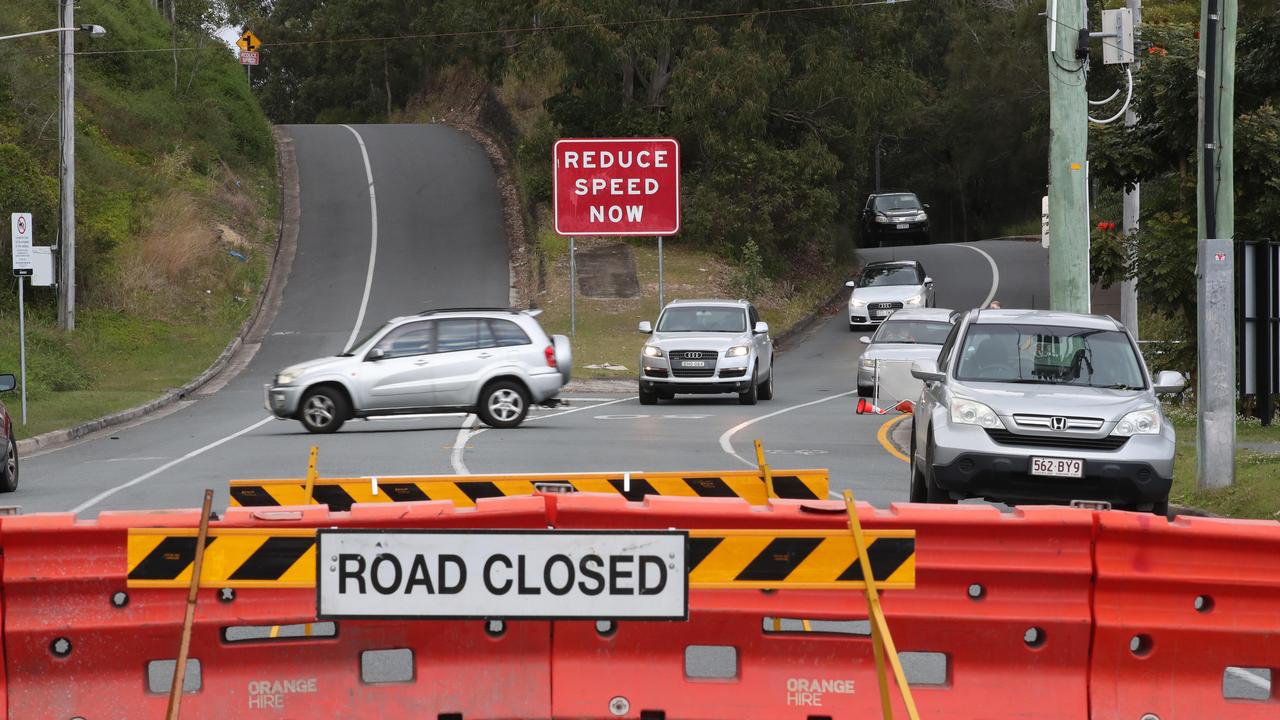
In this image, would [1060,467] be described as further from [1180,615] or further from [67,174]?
[67,174]

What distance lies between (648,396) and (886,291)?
1506 centimetres

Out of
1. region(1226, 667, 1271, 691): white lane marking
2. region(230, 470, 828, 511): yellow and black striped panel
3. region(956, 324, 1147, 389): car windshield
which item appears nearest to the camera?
region(1226, 667, 1271, 691): white lane marking

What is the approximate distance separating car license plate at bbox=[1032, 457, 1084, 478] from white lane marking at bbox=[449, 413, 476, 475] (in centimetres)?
639

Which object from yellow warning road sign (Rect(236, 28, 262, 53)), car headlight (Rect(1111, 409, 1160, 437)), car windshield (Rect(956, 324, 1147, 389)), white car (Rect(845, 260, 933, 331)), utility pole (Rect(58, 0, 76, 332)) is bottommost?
car headlight (Rect(1111, 409, 1160, 437))

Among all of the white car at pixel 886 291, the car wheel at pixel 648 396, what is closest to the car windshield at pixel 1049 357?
the car wheel at pixel 648 396

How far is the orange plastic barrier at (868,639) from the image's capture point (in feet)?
21.6

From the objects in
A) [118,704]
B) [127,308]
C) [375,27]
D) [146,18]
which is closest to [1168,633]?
[118,704]

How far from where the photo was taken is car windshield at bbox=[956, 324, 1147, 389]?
43.8 ft

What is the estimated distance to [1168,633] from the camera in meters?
6.66

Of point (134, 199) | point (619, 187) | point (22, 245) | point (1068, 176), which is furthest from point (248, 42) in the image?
point (1068, 176)

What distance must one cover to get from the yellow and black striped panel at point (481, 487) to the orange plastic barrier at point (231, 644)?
204cm

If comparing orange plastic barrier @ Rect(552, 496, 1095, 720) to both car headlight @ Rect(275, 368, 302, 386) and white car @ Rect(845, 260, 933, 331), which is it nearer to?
car headlight @ Rect(275, 368, 302, 386)

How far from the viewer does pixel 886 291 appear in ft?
136

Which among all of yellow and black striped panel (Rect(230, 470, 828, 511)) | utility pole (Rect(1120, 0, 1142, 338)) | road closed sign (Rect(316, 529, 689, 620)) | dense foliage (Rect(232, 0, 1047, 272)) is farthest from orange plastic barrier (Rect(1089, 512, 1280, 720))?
dense foliage (Rect(232, 0, 1047, 272))
